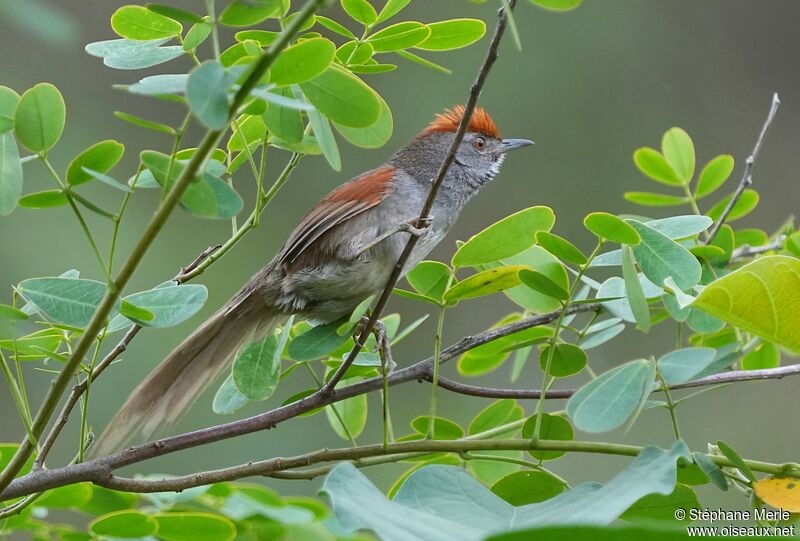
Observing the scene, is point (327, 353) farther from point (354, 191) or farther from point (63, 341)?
point (354, 191)

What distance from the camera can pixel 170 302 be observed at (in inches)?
80.3

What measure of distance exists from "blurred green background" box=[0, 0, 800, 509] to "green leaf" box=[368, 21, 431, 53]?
6229 millimetres

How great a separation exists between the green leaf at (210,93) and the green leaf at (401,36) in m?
0.92

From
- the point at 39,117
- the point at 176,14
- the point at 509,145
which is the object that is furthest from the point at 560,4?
the point at 509,145

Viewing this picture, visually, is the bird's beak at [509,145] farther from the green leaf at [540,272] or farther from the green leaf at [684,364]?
the green leaf at [684,364]

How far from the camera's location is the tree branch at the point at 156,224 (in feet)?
4.37

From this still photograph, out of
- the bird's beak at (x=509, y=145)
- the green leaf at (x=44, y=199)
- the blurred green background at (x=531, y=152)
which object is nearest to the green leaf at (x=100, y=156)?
the green leaf at (x=44, y=199)

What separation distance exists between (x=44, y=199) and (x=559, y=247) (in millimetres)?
1216

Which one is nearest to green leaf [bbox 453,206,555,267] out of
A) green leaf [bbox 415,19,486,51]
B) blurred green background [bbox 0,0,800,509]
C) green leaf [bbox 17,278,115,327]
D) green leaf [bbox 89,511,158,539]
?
green leaf [bbox 415,19,486,51]

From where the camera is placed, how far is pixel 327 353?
2498mm

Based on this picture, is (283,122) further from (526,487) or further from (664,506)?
(664,506)

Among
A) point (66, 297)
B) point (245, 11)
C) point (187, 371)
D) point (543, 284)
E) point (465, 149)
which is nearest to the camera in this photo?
point (245, 11)

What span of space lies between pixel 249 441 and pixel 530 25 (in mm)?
6453

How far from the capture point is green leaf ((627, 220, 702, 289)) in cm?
218
